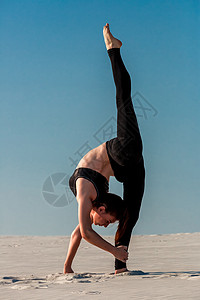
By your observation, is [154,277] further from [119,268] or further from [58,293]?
[58,293]

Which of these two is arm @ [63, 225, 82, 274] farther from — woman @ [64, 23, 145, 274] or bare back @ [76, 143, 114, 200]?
bare back @ [76, 143, 114, 200]

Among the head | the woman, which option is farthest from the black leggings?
the head

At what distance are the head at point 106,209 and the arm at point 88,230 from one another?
16cm

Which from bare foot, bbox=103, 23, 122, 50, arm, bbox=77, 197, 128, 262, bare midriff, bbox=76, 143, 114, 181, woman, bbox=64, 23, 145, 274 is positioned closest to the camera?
arm, bbox=77, 197, 128, 262

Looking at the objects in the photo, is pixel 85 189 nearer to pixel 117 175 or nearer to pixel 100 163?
pixel 100 163

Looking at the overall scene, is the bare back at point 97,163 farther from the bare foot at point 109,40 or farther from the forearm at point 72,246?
the bare foot at point 109,40

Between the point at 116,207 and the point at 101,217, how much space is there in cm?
19

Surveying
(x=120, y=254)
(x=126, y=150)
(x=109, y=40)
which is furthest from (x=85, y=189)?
(x=109, y=40)

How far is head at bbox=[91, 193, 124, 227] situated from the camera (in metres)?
3.92

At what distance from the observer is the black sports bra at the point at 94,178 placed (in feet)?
12.7

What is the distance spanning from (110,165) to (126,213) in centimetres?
54

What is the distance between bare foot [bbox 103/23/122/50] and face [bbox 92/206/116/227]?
1.64m

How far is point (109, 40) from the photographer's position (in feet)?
13.6

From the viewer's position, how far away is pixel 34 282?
3.53 m
